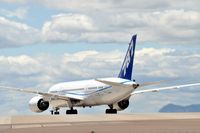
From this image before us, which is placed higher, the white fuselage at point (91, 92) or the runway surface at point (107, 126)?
the white fuselage at point (91, 92)

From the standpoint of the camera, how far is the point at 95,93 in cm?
9238

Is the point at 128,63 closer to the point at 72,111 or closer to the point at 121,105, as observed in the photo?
Result: the point at 121,105

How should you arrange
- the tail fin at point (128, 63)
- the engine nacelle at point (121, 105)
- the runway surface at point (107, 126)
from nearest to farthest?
the runway surface at point (107, 126)
the tail fin at point (128, 63)
the engine nacelle at point (121, 105)

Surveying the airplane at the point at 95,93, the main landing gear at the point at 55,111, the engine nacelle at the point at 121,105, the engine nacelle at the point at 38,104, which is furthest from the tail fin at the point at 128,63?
the main landing gear at the point at 55,111

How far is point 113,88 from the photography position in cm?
8806

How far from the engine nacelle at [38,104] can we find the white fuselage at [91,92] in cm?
207

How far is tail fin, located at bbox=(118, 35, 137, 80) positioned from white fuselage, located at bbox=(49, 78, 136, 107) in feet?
5.90

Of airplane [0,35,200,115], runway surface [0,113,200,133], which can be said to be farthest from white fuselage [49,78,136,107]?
runway surface [0,113,200,133]

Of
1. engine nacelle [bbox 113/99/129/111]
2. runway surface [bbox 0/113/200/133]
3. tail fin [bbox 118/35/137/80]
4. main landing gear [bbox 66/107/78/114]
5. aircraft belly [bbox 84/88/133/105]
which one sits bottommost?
runway surface [bbox 0/113/200/133]

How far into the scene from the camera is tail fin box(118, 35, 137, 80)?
89688 mm

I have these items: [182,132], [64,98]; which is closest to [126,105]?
[64,98]

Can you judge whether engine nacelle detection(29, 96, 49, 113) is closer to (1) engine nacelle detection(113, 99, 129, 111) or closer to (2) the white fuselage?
(2) the white fuselage

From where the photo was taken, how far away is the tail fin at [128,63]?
8969 cm

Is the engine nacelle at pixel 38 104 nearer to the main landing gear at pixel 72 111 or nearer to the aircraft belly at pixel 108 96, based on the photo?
the main landing gear at pixel 72 111
